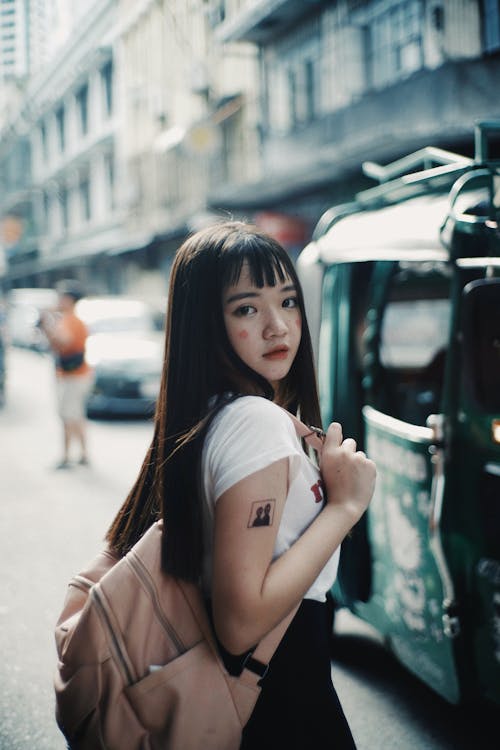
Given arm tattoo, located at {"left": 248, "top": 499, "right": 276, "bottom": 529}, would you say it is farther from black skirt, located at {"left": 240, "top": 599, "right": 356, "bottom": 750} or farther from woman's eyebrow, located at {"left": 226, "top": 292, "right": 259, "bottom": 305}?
woman's eyebrow, located at {"left": 226, "top": 292, "right": 259, "bottom": 305}

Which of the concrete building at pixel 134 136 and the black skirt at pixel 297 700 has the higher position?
the concrete building at pixel 134 136

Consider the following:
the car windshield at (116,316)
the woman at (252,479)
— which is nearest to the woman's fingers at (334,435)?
the woman at (252,479)

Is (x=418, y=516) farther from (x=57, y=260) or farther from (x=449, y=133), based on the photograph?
(x=57, y=260)

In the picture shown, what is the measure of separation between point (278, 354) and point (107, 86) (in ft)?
103

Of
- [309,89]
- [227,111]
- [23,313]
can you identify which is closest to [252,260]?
[309,89]

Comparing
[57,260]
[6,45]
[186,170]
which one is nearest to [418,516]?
[6,45]

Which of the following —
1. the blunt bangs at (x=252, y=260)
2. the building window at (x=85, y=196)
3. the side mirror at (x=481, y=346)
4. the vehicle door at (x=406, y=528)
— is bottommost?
the vehicle door at (x=406, y=528)

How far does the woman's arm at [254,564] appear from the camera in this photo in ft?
4.62

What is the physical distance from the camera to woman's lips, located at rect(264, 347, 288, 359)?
63.8 inches

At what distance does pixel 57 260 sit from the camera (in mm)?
36906

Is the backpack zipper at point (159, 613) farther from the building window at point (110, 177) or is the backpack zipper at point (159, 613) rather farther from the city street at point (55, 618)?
the building window at point (110, 177)

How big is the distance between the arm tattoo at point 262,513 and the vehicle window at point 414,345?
258cm

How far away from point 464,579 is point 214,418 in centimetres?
161

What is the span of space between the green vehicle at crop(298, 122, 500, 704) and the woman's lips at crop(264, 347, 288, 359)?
99 cm
